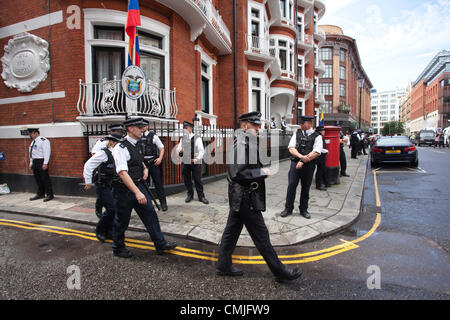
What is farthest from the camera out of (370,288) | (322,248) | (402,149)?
(402,149)

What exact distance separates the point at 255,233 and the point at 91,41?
721 centimetres

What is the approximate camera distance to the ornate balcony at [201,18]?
793cm

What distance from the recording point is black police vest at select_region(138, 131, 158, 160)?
5.34m

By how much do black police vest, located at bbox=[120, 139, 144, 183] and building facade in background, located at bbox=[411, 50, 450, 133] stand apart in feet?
240

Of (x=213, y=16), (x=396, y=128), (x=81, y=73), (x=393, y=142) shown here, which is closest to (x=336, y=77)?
(x=393, y=142)

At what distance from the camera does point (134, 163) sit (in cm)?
339

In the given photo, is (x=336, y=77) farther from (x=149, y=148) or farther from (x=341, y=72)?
(x=149, y=148)

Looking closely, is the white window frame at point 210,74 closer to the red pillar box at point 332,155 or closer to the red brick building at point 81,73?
the red brick building at point 81,73

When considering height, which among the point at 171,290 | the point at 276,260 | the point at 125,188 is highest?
the point at 125,188

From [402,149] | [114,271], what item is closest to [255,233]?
[114,271]

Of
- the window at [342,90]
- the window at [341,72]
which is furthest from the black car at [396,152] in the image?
the window at [341,72]

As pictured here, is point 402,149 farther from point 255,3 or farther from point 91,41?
point 91,41

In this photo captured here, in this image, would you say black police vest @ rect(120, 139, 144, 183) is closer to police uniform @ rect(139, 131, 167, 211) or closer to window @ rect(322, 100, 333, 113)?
police uniform @ rect(139, 131, 167, 211)

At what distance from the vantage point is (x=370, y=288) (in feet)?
8.47
